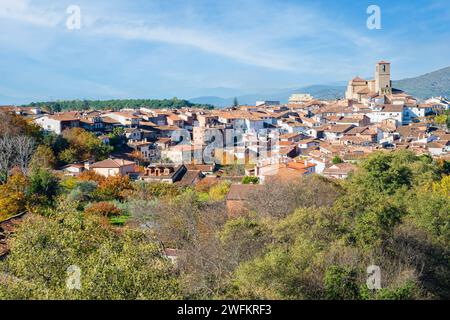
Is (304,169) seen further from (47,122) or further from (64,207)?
(47,122)

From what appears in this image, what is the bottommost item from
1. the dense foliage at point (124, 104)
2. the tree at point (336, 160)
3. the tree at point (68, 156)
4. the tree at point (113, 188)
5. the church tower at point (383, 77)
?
the tree at point (113, 188)

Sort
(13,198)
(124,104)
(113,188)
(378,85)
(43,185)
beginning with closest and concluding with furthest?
(13,198) → (43,185) → (113,188) → (378,85) → (124,104)

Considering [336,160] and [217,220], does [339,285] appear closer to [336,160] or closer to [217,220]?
[217,220]

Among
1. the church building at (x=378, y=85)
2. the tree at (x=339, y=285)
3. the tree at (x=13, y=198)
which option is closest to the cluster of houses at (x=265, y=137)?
the church building at (x=378, y=85)

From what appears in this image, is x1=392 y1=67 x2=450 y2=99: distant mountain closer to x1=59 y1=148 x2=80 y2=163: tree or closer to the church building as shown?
the church building

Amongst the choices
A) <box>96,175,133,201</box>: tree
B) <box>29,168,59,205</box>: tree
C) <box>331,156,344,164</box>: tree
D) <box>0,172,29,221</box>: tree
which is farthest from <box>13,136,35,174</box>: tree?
<box>331,156,344,164</box>: tree

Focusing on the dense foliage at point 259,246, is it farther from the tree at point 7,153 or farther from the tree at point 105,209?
the tree at point 7,153

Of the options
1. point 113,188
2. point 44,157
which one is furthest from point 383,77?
point 113,188

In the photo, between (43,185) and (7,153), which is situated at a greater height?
(7,153)
